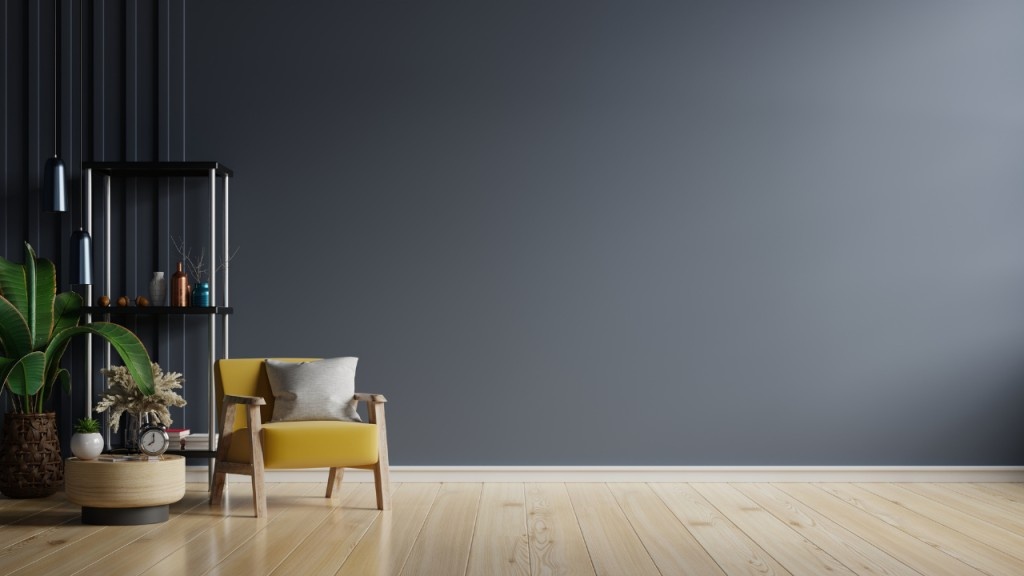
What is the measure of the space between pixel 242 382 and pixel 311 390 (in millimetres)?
404

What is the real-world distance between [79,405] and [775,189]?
13.9 feet

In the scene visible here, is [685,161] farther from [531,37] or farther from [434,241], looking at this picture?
[434,241]

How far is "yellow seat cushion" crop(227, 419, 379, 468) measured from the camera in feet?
14.6

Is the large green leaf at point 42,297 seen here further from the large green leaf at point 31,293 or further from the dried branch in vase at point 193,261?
the dried branch in vase at point 193,261

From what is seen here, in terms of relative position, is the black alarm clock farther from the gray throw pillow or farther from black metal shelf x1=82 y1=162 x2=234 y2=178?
black metal shelf x1=82 y1=162 x2=234 y2=178

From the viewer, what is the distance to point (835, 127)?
222 inches

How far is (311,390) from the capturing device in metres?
4.90

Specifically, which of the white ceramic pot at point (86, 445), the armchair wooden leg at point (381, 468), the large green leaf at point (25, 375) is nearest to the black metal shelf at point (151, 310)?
the large green leaf at point (25, 375)

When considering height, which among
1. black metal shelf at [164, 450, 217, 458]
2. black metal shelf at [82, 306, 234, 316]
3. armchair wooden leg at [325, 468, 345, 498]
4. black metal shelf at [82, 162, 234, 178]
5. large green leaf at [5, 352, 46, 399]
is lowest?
armchair wooden leg at [325, 468, 345, 498]

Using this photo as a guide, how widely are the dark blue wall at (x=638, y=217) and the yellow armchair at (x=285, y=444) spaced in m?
0.65

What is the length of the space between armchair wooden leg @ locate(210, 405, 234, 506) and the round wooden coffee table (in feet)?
1.34

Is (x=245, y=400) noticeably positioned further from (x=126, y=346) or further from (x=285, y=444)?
(x=126, y=346)

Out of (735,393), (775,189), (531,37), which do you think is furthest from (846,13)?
(735,393)

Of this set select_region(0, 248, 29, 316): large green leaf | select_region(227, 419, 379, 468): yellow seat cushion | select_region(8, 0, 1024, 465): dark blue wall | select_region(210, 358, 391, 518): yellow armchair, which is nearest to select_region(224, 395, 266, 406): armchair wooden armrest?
select_region(210, 358, 391, 518): yellow armchair
